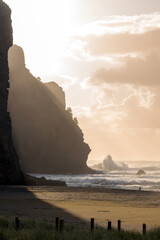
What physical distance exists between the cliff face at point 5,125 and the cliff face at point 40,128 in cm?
6598

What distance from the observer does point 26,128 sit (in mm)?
133375

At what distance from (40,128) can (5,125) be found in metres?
75.1

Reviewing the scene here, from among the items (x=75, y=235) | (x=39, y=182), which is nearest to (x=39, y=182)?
(x=39, y=182)

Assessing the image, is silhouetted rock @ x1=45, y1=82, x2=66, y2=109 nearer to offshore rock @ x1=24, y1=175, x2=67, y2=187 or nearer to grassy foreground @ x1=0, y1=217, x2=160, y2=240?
offshore rock @ x1=24, y1=175, x2=67, y2=187

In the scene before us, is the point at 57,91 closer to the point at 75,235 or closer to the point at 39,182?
the point at 39,182

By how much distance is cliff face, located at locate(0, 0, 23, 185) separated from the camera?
57.5 m

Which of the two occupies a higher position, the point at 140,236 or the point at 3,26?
the point at 3,26

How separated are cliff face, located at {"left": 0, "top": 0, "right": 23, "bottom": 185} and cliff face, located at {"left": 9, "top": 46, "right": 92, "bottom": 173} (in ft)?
216

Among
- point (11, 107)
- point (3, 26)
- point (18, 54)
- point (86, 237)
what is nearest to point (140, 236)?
point (86, 237)

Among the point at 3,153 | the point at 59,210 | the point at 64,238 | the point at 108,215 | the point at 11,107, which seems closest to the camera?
the point at 64,238

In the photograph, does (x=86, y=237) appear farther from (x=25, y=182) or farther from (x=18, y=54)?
(x=18, y=54)

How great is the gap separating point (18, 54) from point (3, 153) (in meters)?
85.6

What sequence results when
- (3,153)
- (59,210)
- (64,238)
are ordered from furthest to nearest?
(3,153)
(59,210)
(64,238)

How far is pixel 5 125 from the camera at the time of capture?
60.7 meters
